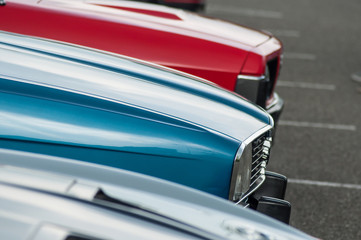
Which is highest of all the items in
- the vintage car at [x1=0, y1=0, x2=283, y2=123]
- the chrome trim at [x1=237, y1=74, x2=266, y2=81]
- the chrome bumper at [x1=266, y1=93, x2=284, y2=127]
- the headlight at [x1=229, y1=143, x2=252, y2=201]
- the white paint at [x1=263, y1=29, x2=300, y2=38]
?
the white paint at [x1=263, y1=29, x2=300, y2=38]

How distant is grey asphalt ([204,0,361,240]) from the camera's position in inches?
204

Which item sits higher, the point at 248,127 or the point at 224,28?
the point at 224,28

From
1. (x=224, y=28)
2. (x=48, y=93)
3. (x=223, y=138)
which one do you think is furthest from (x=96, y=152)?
(x=224, y=28)

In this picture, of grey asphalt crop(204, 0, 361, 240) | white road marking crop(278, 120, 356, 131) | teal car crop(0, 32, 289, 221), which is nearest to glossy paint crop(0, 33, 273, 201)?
teal car crop(0, 32, 289, 221)

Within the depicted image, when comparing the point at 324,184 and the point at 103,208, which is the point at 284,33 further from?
the point at 103,208

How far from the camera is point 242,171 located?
3031 millimetres

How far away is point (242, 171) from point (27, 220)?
5.40 feet

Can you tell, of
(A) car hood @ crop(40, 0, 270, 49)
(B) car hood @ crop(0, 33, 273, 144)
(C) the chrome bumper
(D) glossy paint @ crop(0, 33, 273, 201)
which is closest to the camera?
(D) glossy paint @ crop(0, 33, 273, 201)

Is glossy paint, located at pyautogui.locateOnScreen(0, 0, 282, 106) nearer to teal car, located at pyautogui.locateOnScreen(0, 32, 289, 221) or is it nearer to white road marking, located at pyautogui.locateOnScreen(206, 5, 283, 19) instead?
teal car, located at pyautogui.locateOnScreen(0, 32, 289, 221)

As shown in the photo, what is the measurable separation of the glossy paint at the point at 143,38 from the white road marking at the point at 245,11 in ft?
33.2

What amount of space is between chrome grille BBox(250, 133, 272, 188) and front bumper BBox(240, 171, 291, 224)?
0.09 metres

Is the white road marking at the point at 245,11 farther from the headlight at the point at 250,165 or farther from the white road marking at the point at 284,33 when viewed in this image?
the headlight at the point at 250,165

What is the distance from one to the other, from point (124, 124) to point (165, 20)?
87.1 inches

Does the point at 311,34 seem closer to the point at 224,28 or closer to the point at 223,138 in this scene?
the point at 224,28
